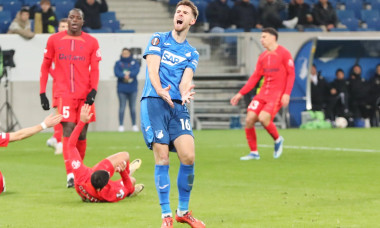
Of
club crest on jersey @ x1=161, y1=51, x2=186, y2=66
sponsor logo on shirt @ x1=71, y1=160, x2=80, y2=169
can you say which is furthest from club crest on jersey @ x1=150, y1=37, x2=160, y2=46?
sponsor logo on shirt @ x1=71, y1=160, x2=80, y2=169

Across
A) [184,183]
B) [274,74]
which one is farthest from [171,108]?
[274,74]

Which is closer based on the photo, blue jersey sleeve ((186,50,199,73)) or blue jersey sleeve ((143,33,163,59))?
blue jersey sleeve ((143,33,163,59))

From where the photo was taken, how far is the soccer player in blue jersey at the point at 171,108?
25.1 ft

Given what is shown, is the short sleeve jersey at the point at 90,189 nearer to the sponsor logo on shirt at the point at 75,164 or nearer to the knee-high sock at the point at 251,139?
the sponsor logo on shirt at the point at 75,164

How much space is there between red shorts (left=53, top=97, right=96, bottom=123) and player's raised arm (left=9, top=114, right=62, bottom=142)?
108 inches

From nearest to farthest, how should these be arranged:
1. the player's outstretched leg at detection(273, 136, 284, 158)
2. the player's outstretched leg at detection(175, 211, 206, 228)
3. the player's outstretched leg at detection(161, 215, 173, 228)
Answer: the player's outstretched leg at detection(161, 215, 173, 228)
the player's outstretched leg at detection(175, 211, 206, 228)
the player's outstretched leg at detection(273, 136, 284, 158)

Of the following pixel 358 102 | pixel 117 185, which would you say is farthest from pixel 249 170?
pixel 358 102

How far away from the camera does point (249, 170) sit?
1332cm

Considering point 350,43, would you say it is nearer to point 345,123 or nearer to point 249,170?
point 345,123

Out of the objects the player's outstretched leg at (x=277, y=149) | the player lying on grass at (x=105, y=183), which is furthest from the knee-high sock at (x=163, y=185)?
the player's outstretched leg at (x=277, y=149)

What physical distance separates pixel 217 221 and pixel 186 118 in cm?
101

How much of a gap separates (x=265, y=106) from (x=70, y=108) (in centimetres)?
487

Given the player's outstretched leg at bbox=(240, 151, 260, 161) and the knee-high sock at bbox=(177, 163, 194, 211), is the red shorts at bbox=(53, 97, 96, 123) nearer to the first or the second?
the knee-high sock at bbox=(177, 163, 194, 211)

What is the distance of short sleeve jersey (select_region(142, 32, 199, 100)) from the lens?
25.5ft
